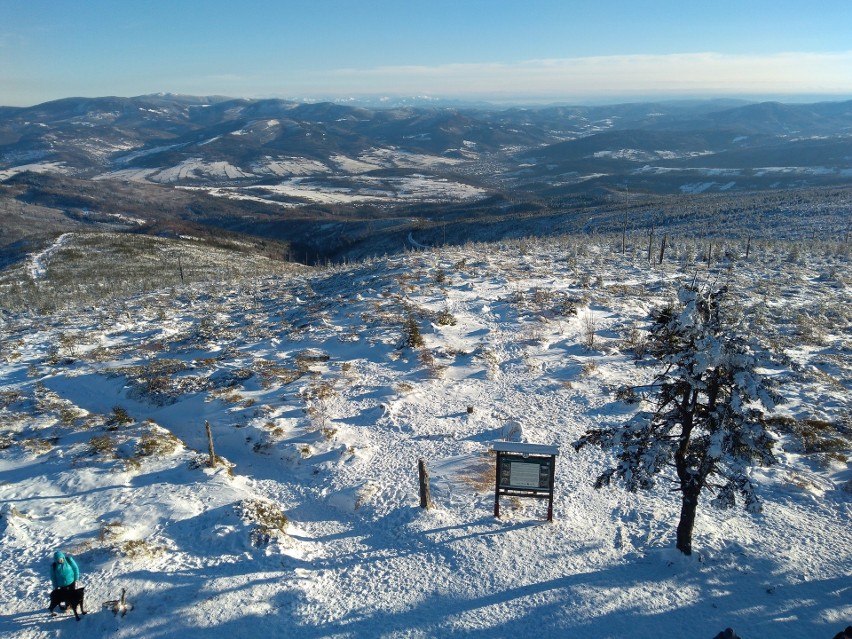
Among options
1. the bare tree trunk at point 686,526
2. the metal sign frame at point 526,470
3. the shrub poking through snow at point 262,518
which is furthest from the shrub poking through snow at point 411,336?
the bare tree trunk at point 686,526

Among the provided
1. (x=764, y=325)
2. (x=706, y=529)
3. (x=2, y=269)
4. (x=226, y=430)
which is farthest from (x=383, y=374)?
(x=2, y=269)

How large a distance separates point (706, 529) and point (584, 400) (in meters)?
6.51

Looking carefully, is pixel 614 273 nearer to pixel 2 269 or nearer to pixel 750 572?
pixel 750 572

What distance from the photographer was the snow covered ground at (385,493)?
32.1ft

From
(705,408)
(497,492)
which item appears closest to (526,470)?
(497,492)

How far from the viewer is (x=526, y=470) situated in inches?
467

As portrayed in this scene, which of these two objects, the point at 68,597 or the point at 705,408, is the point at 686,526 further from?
the point at 68,597

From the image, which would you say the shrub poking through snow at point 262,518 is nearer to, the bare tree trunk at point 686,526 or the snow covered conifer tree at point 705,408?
the snow covered conifer tree at point 705,408

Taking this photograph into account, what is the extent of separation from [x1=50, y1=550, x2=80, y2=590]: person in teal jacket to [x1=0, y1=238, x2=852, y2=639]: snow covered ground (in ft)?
2.60

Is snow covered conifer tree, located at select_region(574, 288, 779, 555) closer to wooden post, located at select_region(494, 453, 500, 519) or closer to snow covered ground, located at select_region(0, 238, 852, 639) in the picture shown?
snow covered ground, located at select_region(0, 238, 852, 639)

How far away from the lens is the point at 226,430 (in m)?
16.6

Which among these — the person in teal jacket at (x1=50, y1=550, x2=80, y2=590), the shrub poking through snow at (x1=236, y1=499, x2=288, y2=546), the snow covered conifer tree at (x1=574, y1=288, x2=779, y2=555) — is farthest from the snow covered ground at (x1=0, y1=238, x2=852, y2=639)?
the snow covered conifer tree at (x1=574, y1=288, x2=779, y2=555)

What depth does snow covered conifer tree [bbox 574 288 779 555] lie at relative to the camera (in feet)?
28.8

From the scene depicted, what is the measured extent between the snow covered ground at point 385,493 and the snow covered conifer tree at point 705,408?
147cm
